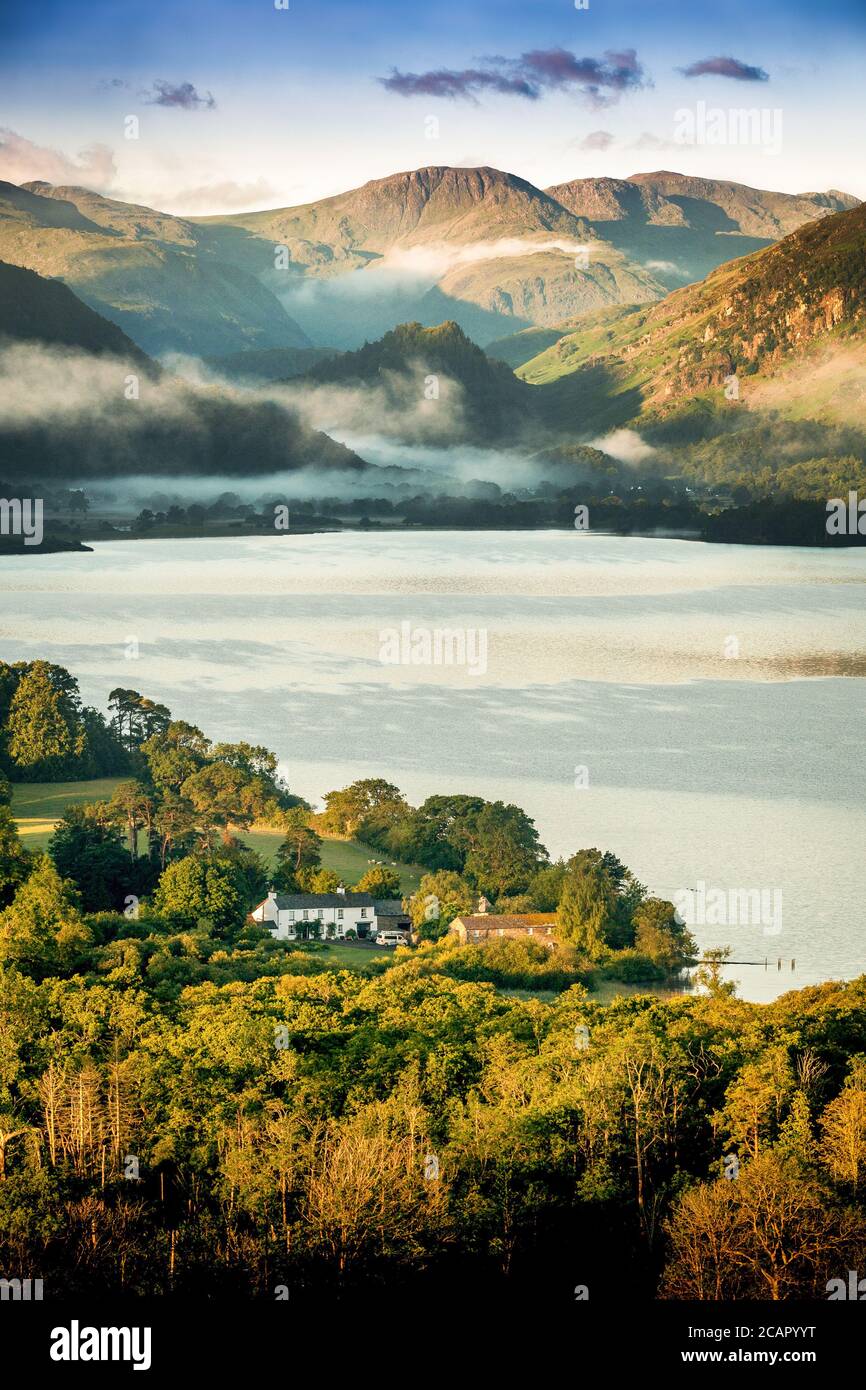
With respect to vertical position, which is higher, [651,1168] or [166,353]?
[166,353]

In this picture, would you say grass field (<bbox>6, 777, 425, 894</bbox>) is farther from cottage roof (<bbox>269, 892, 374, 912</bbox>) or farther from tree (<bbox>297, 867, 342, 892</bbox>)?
cottage roof (<bbox>269, 892, 374, 912</bbox>)

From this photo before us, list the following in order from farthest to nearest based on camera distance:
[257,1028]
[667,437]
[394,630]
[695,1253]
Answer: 1. [667,437]
2. [394,630]
3. [257,1028]
4. [695,1253]

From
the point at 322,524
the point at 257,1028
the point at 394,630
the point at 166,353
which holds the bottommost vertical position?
the point at 257,1028

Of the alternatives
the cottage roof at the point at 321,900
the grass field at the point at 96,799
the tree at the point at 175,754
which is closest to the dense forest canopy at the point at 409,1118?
the cottage roof at the point at 321,900

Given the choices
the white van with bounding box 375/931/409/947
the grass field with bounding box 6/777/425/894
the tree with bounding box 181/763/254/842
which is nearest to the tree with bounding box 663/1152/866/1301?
the white van with bounding box 375/931/409/947

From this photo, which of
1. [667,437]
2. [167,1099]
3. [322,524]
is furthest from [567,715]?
[667,437]

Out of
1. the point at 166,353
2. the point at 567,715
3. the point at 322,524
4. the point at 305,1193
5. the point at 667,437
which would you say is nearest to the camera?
Answer: the point at 305,1193

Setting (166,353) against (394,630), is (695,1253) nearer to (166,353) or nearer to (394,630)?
(394,630)
